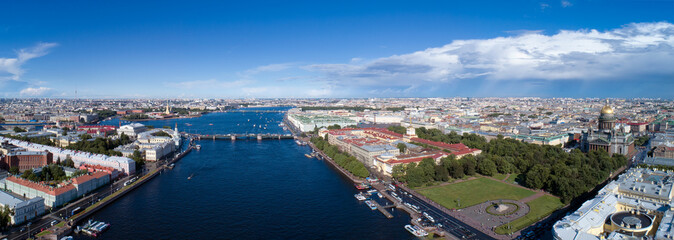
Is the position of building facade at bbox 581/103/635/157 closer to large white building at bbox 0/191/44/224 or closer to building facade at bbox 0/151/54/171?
large white building at bbox 0/191/44/224

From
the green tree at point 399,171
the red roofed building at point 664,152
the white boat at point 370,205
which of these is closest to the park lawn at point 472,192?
the green tree at point 399,171

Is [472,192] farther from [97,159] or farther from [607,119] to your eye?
[97,159]

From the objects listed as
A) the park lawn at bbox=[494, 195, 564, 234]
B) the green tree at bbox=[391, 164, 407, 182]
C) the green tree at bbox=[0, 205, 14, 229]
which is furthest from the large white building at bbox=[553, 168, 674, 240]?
the green tree at bbox=[0, 205, 14, 229]

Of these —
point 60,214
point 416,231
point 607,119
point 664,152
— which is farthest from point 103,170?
point 664,152

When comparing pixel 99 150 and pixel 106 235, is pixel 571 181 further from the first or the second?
pixel 99 150

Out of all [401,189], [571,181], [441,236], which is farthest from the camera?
[401,189]

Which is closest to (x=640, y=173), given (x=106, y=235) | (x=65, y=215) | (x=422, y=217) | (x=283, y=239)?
(x=422, y=217)
